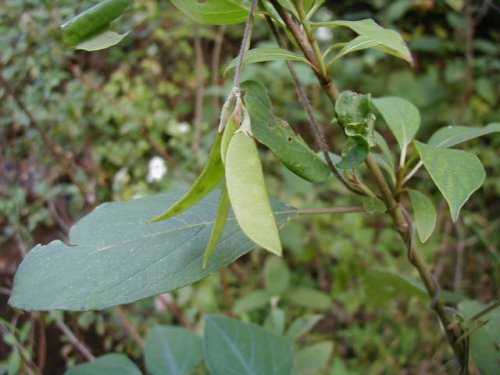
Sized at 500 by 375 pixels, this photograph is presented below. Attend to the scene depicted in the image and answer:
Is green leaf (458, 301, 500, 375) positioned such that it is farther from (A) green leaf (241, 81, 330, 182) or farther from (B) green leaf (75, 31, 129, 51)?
(B) green leaf (75, 31, 129, 51)

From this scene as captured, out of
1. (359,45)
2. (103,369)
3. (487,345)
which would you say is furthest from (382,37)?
(103,369)

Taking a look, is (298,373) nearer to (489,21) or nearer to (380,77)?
(380,77)

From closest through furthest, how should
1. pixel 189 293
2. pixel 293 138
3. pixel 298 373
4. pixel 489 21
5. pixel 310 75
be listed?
pixel 293 138 → pixel 298 373 → pixel 189 293 → pixel 310 75 → pixel 489 21

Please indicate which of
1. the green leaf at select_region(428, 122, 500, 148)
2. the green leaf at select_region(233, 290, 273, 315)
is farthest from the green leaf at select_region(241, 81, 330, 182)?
the green leaf at select_region(233, 290, 273, 315)

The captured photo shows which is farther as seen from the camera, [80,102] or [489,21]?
[489,21]

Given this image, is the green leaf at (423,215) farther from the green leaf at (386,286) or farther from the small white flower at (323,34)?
the small white flower at (323,34)

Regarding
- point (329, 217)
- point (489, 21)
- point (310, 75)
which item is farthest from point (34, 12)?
point (489, 21)
